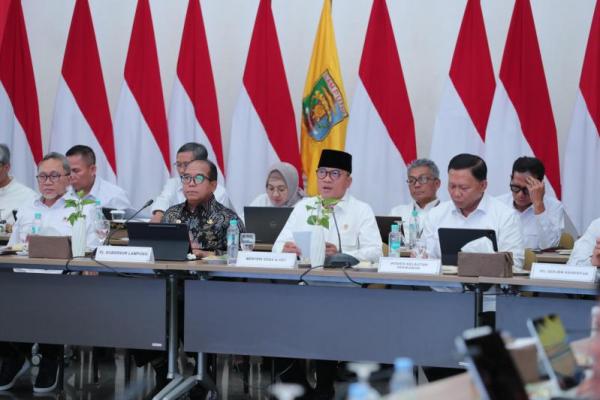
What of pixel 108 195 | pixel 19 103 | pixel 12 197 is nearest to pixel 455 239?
pixel 108 195

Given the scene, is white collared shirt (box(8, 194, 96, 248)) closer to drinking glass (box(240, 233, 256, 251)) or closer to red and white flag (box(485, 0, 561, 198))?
drinking glass (box(240, 233, 256, 251))

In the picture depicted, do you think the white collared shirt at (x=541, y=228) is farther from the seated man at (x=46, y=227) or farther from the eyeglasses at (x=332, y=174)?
the seated man at (x=46, y=227)

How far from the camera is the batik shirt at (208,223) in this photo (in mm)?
5020

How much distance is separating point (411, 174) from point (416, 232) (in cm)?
116

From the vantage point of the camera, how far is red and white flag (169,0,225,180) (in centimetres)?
753

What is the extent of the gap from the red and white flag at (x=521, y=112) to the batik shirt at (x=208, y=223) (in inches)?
103

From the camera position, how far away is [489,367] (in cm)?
161

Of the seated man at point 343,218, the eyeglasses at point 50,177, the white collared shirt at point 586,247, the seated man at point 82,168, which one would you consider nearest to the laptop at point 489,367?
the white collared shirt at point 586,247

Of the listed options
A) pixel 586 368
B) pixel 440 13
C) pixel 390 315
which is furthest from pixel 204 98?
pixel 586 368

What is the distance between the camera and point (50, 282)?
14.4 ft

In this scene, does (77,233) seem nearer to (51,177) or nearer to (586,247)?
(51,177)

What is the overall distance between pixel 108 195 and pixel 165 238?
2.72m

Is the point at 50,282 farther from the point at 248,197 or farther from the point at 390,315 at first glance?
the point at 248,197

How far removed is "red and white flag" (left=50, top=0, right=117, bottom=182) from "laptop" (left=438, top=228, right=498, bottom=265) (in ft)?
13.4
